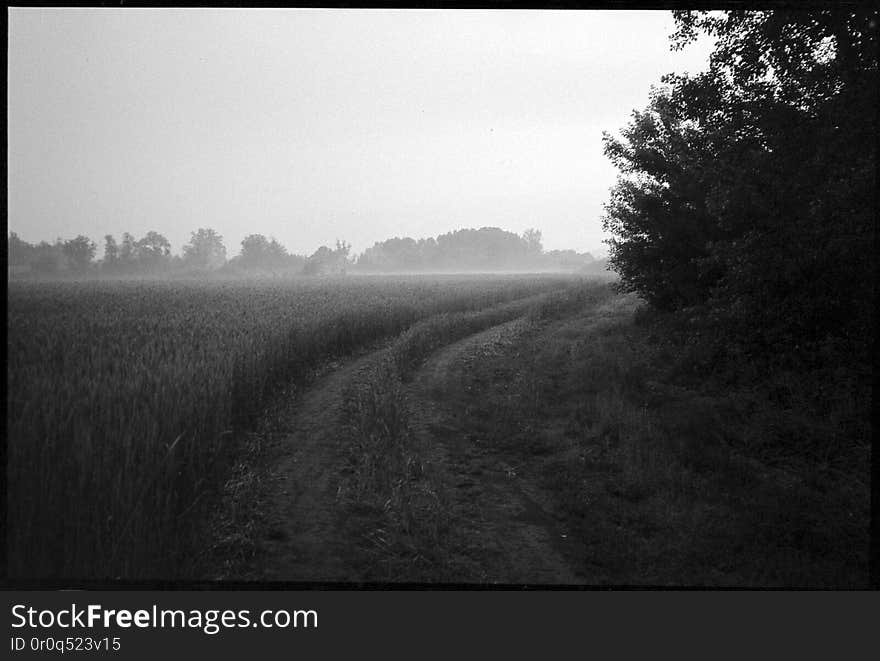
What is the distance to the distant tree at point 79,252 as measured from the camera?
335 inches

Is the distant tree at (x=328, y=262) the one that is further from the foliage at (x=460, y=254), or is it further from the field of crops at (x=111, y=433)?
the field of crops at (x=111, y=433)

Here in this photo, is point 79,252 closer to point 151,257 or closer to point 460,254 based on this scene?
point 151,257

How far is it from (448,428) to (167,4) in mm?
7263

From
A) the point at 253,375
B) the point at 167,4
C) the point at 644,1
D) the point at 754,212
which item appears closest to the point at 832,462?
the point at 754,212

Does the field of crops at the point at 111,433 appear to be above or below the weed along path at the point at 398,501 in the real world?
above

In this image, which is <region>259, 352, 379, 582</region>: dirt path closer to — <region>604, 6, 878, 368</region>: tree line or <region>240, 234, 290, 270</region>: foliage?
<region>604, 6, 878, 368</region>: tree line

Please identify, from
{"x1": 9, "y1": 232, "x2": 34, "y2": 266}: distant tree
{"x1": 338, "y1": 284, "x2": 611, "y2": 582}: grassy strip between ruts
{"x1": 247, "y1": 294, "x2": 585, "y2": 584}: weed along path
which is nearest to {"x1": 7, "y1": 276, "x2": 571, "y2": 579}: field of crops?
{"x1": 9, "y1": 232, "x2": 34, "y2": 266}: distant tree

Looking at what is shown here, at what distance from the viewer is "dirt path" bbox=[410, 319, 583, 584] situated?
13.3 ft

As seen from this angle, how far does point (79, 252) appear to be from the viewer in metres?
9.84

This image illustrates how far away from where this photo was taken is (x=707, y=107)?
26.5 ft

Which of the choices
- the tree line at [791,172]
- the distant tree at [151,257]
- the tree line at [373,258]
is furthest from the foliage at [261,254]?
the tree line at [791,172]

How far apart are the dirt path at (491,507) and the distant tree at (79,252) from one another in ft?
26.2

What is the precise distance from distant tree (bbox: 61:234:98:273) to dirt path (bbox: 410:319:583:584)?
8.00 meters

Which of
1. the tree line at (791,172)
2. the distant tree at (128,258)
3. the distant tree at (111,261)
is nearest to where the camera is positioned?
the tree line at (791,172)
